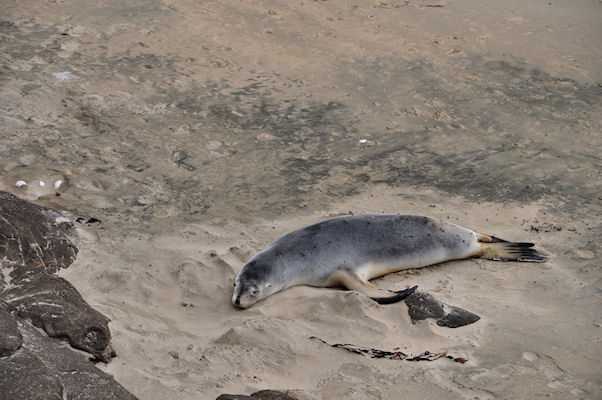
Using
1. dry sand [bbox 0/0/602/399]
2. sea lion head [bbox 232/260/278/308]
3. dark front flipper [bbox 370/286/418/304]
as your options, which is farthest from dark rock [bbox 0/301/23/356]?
dark front flipper [bbox 370/286/418/304]

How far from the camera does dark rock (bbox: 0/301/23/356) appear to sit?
8.68 ft

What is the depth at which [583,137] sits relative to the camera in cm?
675

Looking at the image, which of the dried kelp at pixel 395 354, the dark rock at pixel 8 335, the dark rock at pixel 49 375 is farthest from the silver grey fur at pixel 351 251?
the dark rock at pixel 8 335

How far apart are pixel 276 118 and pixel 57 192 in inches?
93.8

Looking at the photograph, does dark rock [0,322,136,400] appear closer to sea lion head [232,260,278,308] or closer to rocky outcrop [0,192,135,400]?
rocky outcrop [0,192,135,400]

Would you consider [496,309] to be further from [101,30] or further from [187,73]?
[101,30]

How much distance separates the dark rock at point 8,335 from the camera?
264 centimetres

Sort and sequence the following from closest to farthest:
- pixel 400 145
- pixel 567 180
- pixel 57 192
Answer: pixel 57 192
pixel 567 180
pixel 400 145

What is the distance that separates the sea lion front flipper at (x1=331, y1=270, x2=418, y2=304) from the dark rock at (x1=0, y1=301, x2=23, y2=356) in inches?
83.2

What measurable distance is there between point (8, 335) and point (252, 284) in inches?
71.0

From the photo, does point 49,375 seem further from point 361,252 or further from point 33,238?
point 361,252

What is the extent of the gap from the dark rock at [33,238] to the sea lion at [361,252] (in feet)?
3.47

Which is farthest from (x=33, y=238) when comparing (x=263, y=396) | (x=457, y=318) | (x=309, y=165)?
(x=309, y=165)

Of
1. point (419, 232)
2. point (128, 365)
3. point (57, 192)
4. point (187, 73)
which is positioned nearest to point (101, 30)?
point (187, 73)
